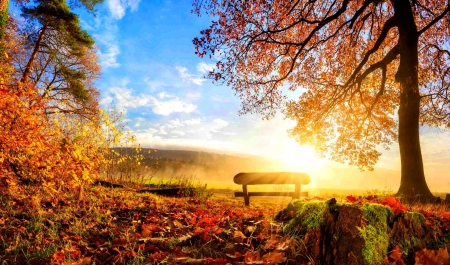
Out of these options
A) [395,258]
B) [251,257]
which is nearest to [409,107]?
[395,258]

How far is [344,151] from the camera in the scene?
52.6ft

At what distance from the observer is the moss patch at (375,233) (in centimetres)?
280

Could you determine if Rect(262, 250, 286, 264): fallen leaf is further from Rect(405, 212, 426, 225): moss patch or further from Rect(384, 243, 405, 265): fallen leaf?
Rect(405, 212, 426, 225): moss patch

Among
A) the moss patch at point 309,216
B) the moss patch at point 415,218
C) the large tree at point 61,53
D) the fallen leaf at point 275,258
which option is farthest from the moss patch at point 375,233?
the large tree at point 61,53

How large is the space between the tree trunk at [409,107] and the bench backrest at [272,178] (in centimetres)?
356

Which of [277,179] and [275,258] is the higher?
[277,179]

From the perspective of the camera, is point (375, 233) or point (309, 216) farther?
point (309, 216)

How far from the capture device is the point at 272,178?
36.1ft

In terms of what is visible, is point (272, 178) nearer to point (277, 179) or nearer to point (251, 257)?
point (277, 179)

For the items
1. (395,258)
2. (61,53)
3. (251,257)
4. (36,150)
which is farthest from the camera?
(61,53)

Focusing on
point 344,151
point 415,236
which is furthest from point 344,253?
point 344,151

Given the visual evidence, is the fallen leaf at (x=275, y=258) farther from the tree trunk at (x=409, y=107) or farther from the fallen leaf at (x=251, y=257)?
the tree trunk at (x=409, y=107)

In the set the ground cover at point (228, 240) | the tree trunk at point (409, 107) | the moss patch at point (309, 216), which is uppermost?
the tree trunk at point (409, 107)

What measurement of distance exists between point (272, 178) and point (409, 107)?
6.01 metres
